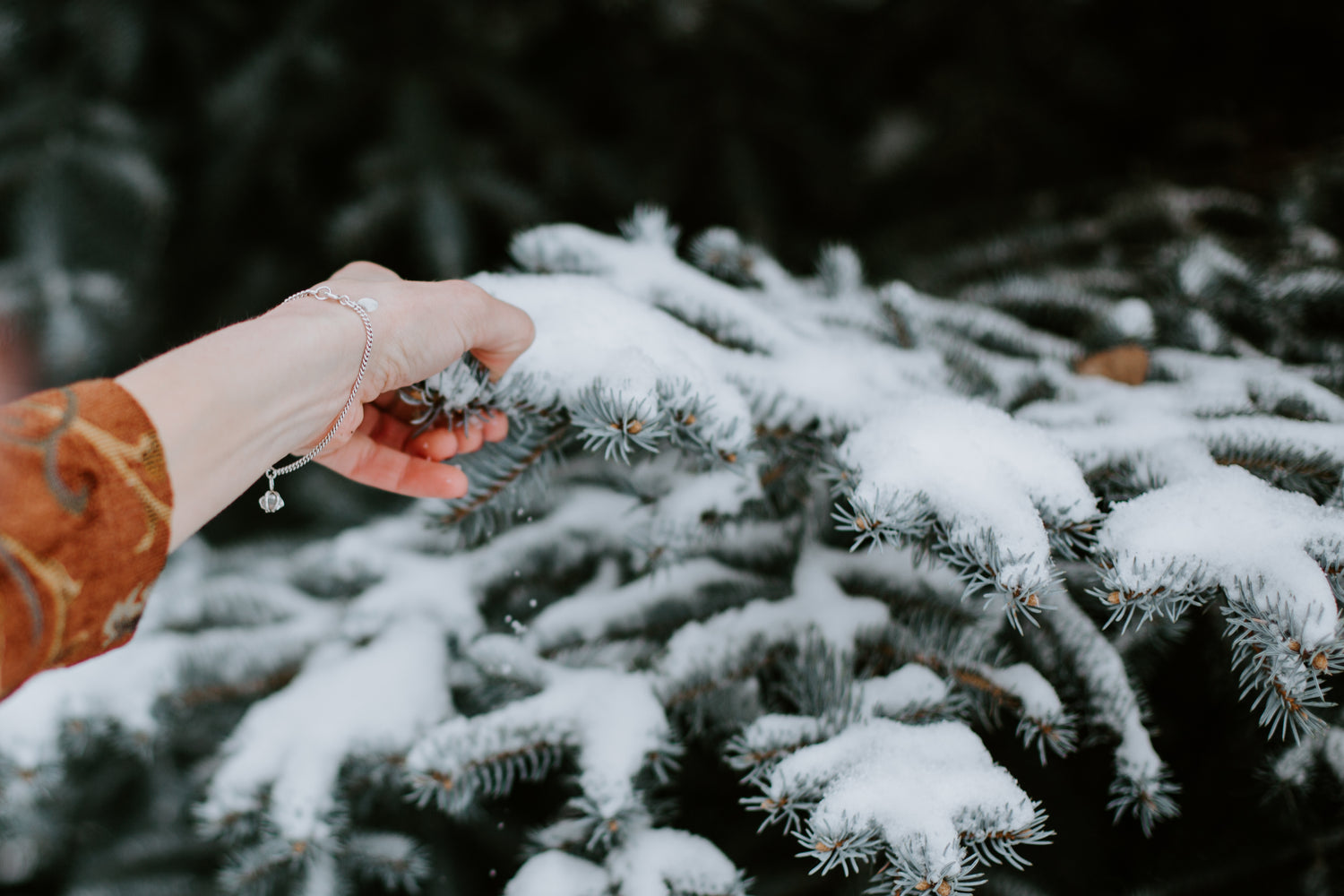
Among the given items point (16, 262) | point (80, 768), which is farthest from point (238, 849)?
point (16, 262)

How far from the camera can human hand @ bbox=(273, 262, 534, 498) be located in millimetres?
634

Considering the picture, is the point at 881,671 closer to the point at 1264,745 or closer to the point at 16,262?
the point at 1264,745

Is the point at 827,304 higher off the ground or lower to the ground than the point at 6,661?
higher

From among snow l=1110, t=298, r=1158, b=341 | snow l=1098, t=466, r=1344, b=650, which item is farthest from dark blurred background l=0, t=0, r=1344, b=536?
snow l=1098, t=466, r=1344, b=650

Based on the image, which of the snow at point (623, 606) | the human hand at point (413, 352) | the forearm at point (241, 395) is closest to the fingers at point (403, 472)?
the human hand at point (413, 352)

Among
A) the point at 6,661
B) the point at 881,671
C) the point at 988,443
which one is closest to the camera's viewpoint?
the point at 6,661

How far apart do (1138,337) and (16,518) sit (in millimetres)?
1108

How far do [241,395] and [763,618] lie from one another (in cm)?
53

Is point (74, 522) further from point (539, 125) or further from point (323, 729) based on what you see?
point (539, 125)

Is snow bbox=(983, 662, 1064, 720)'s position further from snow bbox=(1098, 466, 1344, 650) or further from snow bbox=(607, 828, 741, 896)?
snow bbox=(607, 828, 741, 896)

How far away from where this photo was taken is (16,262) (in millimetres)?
1271

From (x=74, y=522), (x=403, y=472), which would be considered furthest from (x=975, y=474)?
(x=74, y=522)

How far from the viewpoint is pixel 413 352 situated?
644 millimetres

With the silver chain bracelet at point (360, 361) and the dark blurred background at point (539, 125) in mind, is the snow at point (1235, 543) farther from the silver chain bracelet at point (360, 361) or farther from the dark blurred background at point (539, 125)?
the dark blurred background at point (539, 125)
